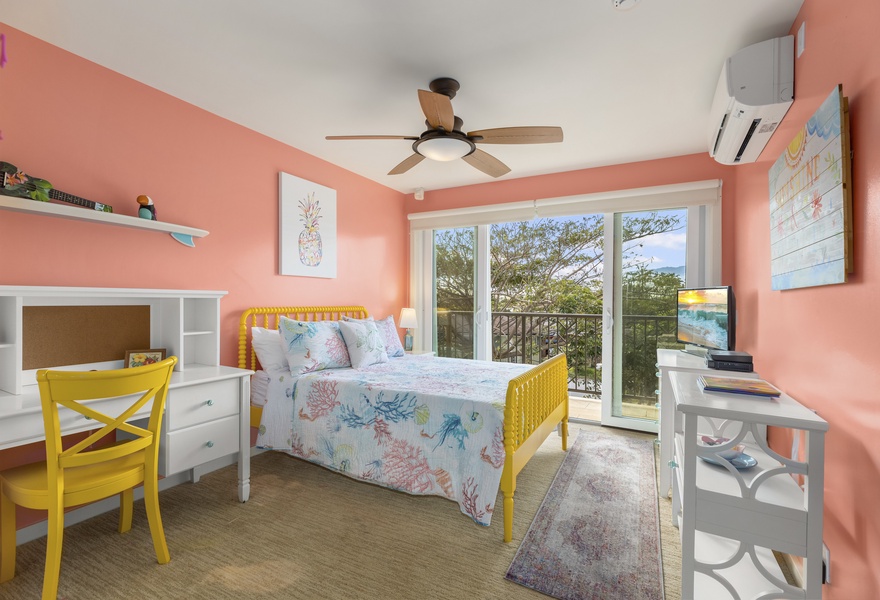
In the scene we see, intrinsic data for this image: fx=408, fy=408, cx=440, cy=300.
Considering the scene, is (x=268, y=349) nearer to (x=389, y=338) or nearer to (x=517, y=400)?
(x=389, y=338)

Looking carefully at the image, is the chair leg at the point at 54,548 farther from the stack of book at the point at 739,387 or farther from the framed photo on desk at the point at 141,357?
the stack of book at the point at 739,387

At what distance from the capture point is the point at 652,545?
81.0 inches

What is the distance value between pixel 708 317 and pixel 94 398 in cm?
346

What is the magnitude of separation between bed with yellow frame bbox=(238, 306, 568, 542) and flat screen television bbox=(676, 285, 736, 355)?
0.96m

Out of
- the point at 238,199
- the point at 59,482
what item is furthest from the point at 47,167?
the point at 59,482

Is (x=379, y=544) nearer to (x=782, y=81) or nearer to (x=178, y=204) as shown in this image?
(x=178, y=204)

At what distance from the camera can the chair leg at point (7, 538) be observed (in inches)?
67.9

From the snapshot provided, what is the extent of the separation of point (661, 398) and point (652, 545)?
2.97 ft

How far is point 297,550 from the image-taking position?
6.56ft

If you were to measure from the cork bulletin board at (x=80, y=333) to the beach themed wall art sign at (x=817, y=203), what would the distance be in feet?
11.1

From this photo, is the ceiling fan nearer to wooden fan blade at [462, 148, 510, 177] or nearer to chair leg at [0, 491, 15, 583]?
wooden fan blade at [462, 148, 510, 177]

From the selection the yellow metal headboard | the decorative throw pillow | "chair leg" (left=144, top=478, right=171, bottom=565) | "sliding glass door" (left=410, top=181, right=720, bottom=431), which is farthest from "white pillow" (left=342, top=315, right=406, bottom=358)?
"chair leg" (left=144, top=478, right=171, bottom=565)

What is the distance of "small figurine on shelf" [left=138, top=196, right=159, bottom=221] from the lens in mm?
2424

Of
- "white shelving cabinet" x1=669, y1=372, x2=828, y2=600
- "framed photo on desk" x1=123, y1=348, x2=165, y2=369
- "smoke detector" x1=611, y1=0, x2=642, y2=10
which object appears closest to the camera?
"white shelving cabinet" x1=669, y1=372, x2=828, y2=600
